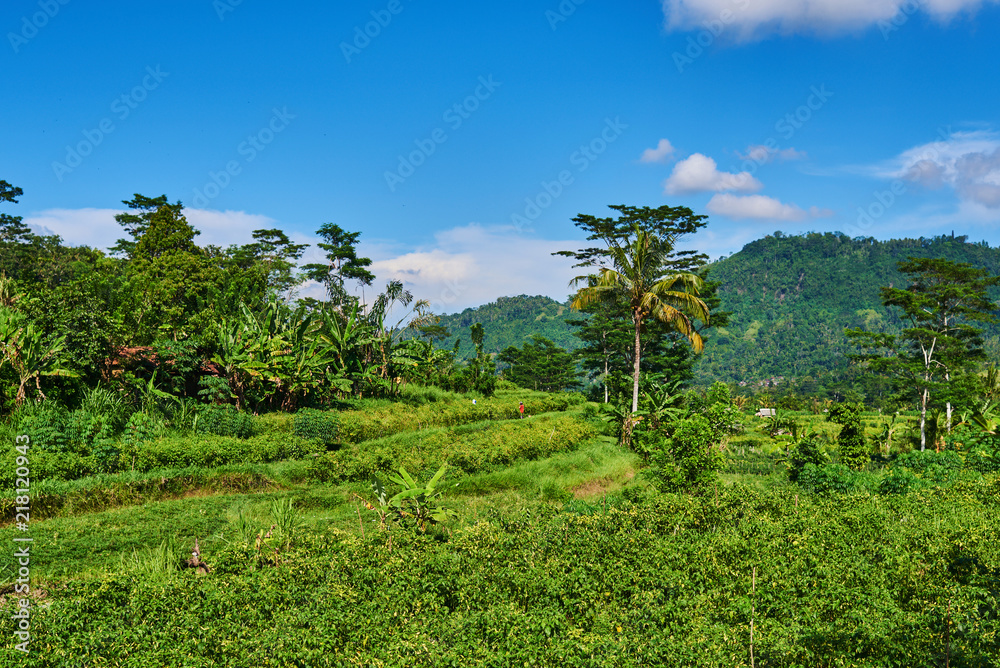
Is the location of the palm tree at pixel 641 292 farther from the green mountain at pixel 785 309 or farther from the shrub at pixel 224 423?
the green mountain at pixel 785 309

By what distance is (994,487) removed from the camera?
11.5 metres

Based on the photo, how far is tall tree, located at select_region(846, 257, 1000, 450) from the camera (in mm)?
21234

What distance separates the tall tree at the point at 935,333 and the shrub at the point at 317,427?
17710 mm

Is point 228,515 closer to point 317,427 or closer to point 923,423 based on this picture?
point 317,427

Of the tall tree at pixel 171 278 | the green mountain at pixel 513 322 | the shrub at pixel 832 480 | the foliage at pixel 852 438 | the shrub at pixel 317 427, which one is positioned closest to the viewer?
the shrub at pixel 832 480

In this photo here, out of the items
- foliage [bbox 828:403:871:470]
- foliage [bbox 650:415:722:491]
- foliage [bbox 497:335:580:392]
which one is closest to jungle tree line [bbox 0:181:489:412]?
foliage [bbox 650:415:722:491]

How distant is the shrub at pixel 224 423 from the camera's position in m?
14.3

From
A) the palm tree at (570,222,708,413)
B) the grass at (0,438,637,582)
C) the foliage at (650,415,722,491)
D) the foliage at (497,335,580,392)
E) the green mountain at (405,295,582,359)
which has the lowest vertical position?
the grass at (0,438,637,582)

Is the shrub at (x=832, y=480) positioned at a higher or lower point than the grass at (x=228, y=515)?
higher

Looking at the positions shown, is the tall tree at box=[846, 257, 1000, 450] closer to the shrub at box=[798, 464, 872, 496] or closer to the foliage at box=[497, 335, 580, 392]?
the shrub at box=[798, 464, 872, 496]

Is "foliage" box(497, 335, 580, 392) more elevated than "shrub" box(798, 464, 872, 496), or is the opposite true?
"foliage" box(497, 335, 580, 392)

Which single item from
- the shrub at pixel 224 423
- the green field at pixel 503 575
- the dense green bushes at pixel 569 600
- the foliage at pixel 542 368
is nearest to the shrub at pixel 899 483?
the green field at pixel 503 575

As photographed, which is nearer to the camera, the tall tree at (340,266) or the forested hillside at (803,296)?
the tall tree at (340,266)

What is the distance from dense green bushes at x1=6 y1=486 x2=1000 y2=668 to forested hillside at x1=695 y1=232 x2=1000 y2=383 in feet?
378
